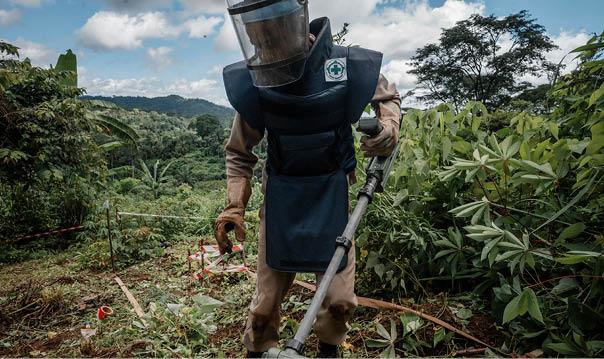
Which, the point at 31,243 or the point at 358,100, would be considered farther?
the point at 31,243

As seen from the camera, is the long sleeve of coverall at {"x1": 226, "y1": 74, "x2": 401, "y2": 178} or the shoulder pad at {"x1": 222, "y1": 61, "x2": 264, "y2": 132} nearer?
the shoulder pad at {"x1": 222, "y1": 61, "x2": 264, "y2": 132}

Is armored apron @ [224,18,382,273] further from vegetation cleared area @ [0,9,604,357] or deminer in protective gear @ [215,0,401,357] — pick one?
vegetation cleared area @ [0,9,604,357]

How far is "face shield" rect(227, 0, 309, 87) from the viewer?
1604 mm

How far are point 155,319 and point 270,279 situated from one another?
1381 millimetres

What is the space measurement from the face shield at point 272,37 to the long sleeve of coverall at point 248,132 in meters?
0.33

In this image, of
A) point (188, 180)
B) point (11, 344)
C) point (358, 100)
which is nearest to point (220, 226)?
point (358, 100)

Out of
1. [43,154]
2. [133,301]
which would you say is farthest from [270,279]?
[43,154]

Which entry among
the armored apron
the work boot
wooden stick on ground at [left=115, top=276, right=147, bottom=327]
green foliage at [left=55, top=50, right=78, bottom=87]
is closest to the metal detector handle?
the armored apron

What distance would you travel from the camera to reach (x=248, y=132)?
1994 millimetres

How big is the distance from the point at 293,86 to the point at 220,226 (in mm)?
682

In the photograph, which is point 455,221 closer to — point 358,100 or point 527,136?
point 527,136

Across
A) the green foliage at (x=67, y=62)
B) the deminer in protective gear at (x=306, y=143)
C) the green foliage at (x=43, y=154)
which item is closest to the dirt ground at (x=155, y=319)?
the deminer in protective gear at (x=306, y=143)

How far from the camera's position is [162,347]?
2656 millimetres

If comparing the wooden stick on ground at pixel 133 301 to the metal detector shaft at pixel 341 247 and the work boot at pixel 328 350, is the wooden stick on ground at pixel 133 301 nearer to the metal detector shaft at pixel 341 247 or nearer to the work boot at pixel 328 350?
the work boot at pixel 328 350
